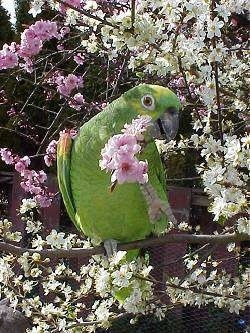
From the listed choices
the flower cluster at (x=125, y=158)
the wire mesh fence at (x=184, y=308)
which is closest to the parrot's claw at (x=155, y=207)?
the flower cluster at (x=125, y=158)

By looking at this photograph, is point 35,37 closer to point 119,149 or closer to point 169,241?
point 169,241

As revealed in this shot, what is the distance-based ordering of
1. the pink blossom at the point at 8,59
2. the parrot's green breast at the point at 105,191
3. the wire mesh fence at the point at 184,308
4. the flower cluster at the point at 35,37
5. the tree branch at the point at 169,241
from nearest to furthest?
the tree branch at the point at 169,241, the parrot's green breast at the point at 105,191, the flower cluster at the point at 35,37, the pink blossom at the point at 8,59, the wire mesh fence at the point at 184,308

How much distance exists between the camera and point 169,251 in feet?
18.5

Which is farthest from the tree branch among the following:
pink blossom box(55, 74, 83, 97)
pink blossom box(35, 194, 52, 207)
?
pink blossom box(55, 74, 83, 97)

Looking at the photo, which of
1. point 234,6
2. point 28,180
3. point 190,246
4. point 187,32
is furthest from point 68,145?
point 190,246

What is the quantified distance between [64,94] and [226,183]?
2.47 meters

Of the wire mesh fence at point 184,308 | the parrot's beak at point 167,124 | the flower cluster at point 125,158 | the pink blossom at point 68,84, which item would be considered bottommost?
the wire mesh fence at point 184,308

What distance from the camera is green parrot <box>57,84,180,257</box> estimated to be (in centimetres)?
228

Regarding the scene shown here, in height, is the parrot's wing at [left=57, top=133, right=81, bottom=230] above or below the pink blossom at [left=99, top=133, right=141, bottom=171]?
below

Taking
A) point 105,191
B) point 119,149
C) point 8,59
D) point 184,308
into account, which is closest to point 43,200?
point 8,59

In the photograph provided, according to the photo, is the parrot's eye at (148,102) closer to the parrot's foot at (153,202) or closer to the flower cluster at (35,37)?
the parrot's foot at (153,202)

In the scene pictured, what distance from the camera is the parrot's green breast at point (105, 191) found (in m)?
2.45

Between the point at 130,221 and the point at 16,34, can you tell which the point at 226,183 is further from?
the point at 16,34

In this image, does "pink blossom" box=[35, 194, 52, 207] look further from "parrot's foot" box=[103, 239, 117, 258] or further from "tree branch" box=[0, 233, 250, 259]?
"tree branch" box=[0, 233, 250, 259]
